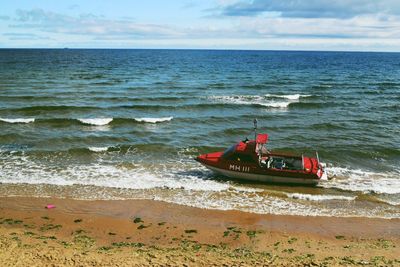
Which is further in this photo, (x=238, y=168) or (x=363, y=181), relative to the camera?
(x=363, y=181)

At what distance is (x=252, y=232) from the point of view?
16281mm

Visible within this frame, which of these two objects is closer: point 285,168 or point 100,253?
point 100,253

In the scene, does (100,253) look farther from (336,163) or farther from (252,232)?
(336,163)

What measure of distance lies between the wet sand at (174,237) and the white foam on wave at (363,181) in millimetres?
3841

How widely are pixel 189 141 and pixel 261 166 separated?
9131 mm

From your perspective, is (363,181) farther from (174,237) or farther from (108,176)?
(108,176)

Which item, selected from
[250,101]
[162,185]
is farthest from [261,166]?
[250,101]

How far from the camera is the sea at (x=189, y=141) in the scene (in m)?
20.6

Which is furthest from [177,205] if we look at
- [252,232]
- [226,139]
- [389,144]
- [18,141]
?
[389,144]

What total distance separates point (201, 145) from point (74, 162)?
8306mm

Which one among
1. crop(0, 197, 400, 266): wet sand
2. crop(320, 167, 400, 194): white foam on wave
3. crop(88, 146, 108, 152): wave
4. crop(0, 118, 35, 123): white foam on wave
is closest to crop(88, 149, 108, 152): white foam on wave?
crop(88, 146, 108, 152): wave

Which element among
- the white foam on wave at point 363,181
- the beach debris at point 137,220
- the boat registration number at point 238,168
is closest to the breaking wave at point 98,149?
the boat registration number at point 238,168

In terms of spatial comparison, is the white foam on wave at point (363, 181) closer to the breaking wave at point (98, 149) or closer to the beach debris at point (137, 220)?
the beach debris at point (137, 220)

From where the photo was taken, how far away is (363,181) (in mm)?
22984
